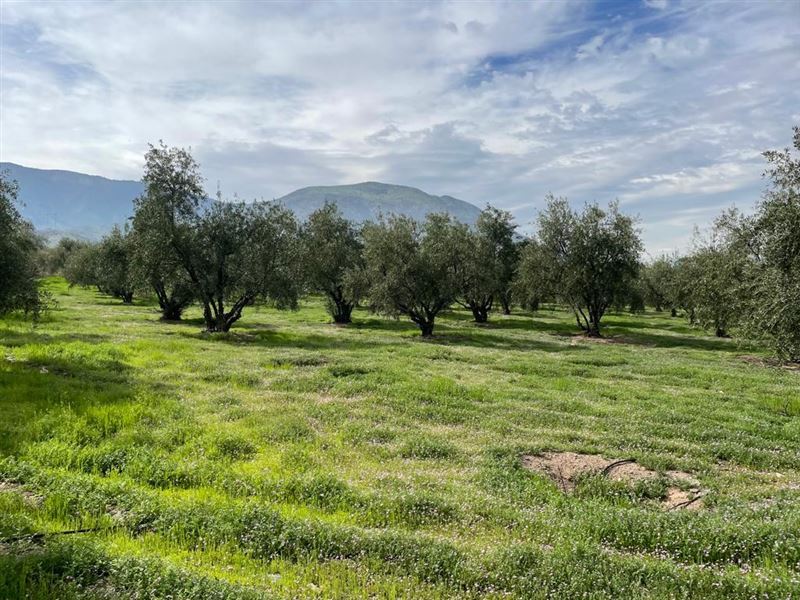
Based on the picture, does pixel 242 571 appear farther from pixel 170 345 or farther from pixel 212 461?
pixel 170 345

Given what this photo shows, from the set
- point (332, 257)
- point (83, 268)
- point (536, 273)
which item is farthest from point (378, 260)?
point (83, 268)

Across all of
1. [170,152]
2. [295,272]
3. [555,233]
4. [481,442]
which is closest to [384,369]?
[481,442]

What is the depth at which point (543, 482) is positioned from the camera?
11211mm

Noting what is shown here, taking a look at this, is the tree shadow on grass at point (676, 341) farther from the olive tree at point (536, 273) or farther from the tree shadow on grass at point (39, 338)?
the tree shadow on grass at point (39, 338)

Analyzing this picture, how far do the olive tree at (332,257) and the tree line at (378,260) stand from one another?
164mm

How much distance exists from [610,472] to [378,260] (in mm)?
36640

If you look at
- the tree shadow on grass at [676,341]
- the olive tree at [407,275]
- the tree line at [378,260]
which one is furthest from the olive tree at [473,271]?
the tree shadow on grass at [676,341]

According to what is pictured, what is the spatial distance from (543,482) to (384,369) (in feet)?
47.1

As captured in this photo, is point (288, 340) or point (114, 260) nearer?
point (288, 340)

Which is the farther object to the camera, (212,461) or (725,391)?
(725,391)

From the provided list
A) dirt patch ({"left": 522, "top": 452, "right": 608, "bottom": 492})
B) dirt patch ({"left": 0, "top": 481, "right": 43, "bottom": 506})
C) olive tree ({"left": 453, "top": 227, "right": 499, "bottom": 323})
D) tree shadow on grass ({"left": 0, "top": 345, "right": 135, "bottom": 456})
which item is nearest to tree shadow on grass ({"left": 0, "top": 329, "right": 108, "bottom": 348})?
tree shadow on grass ({"left": 0, "top": 345, "right": 135, "bottom": 456})

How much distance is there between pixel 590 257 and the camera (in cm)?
5300

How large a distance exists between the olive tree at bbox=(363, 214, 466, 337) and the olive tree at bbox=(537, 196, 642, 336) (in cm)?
1298

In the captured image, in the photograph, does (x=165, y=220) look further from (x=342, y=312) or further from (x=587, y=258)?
(x=587, y=258)
